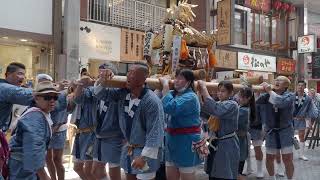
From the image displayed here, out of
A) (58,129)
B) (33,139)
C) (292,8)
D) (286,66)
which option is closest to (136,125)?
(33,139)

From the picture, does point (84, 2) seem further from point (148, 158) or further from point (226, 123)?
point (148, 158)

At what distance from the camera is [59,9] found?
41.5ft

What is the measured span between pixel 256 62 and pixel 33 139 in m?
17.9

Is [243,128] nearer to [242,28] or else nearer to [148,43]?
[148,43]

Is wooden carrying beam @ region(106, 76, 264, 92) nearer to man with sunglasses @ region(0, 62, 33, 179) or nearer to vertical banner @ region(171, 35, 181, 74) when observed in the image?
man with sunglasses @ region(0, 62, 33, 179)

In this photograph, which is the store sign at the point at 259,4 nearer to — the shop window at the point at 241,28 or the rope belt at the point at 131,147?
the shop window at the point at 241,28

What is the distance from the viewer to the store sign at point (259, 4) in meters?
20.3

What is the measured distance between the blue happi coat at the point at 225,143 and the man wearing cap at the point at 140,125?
1.10 meters

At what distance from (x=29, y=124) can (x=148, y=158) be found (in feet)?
4.57

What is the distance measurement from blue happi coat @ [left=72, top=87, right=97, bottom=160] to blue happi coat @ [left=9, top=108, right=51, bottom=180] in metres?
2.34

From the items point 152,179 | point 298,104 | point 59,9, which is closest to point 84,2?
point 59,9

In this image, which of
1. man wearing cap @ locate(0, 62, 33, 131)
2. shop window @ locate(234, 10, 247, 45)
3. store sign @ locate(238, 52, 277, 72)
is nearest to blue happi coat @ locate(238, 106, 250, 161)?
man wearing cap @ locate(0, 62, 33, 131)

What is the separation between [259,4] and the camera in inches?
820

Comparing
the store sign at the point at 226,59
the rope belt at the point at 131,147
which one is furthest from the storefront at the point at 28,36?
the store sign at the point at 226,59
